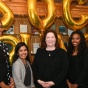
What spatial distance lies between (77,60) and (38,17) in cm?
90

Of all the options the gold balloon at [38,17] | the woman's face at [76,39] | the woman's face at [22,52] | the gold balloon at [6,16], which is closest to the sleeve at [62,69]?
the woman's face at [76,39]

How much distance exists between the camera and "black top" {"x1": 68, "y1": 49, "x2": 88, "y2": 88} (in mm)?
2468

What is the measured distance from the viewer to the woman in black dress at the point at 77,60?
2580mm

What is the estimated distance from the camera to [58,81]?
2473mm

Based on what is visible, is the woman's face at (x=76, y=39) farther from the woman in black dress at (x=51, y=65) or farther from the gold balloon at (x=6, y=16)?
the gold balloon at (x=6, y=16)

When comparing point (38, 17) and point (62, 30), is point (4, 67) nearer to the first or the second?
point (38, 17)

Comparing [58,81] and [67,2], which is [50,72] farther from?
[67,2]

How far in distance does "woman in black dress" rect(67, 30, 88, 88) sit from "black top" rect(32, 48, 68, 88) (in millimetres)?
192

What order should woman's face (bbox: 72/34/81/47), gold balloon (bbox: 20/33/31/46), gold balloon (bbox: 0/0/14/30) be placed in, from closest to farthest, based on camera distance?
woman's face (bbox: 72/34/81/47) < gold balloon (bbox: 0/0/14/30) < gold balloon (bbox: 20/33/31/46)

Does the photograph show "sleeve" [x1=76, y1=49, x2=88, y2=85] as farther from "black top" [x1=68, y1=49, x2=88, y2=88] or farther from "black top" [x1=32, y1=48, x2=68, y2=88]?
"black top" [x1=32, y1=48, x2=68, y2=88]

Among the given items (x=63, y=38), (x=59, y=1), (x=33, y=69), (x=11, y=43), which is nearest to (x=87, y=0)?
(x=59, y=1)

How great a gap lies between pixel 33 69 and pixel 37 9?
1.13 metres

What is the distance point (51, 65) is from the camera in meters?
2.50

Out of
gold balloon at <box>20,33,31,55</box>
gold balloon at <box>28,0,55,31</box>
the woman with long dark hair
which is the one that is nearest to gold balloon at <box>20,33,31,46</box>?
gold balloon at <box>20,33,31,55</box>
